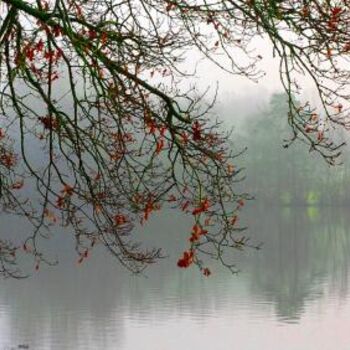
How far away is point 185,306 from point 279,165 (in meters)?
47.0

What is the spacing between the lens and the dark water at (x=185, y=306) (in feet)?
81.4

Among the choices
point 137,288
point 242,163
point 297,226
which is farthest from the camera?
point 242,163

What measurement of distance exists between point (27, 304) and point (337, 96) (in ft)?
79.9

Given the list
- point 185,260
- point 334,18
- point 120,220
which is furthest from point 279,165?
point 185,260

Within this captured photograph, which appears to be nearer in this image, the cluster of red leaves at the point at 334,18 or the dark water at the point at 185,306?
the cluster of red leaves at the point at 334,18

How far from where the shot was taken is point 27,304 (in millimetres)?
31125

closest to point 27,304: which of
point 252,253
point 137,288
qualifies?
point 137,288

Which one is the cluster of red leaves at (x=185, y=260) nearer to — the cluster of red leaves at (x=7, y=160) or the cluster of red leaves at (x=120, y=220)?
the cluster of red leaves at (x=120, y=220)

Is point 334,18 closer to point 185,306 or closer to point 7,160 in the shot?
point 7,160

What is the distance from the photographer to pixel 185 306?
30.2 meters

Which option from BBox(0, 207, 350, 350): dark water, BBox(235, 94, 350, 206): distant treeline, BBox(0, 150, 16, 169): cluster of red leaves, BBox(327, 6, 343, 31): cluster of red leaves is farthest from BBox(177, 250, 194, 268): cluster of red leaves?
BBox(235, 94, 350, 206): distant treeline

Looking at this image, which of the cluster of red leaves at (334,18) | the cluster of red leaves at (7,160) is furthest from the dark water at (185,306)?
the cluster of red leaves at (334,18)

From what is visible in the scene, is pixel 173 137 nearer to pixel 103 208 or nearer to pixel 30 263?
pixel 103 208

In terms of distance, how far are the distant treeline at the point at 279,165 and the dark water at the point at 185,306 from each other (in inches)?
1064
